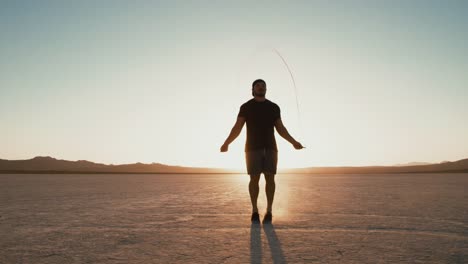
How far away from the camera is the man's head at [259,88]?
496 centimetres

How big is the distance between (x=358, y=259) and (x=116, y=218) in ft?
10.4

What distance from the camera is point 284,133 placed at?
5172 millimetres

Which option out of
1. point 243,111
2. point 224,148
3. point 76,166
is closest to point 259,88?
point 243,111

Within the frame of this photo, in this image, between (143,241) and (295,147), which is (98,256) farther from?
(295,147)

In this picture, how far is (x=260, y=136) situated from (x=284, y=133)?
43cm

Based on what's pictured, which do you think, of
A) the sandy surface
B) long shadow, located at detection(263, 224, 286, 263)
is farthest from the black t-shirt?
long shadow, located at detection(263, 224, 286, 263)

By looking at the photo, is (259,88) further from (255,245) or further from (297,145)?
(255,245)

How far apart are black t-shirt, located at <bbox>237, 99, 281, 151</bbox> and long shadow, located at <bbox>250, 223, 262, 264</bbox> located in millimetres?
1085

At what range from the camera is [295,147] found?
514 cm

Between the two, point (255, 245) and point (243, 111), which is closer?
point (255, 245)

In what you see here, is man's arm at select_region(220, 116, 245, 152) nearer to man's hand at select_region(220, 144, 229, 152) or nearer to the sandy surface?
man's hand at select_region(220, 144, 229, 152)

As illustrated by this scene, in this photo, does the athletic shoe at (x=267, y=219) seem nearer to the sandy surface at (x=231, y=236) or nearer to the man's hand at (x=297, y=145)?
the sandy surface at (x=231, y=236)

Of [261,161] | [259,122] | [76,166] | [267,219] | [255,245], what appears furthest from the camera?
[76,166]

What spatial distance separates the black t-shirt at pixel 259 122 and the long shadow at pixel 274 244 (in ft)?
3.40
